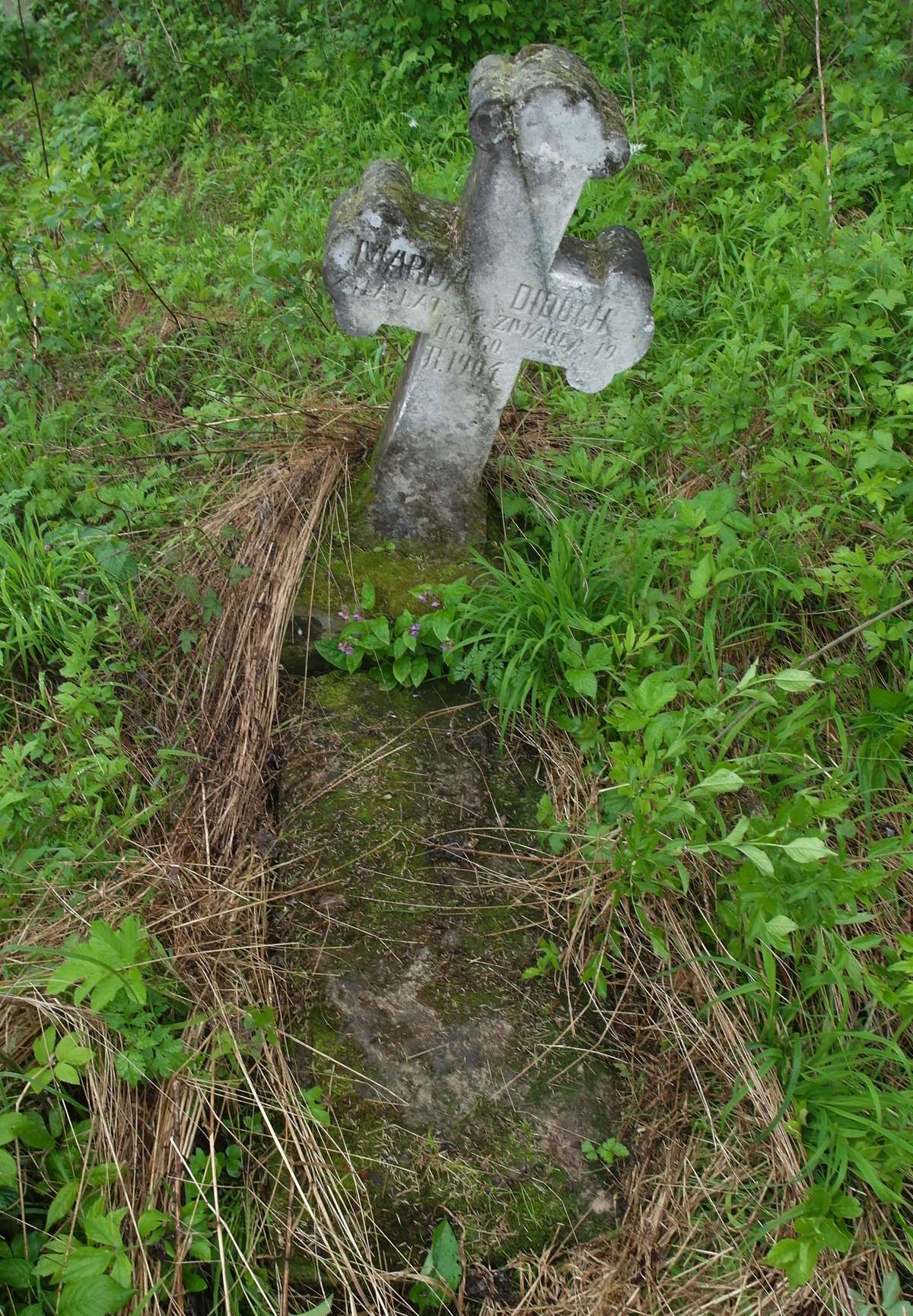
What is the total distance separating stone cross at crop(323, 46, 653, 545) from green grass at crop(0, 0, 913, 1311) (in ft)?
1.29

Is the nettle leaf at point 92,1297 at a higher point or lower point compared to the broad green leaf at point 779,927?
higher

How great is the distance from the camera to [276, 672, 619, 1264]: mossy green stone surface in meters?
1.71

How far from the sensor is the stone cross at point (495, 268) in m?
1.95

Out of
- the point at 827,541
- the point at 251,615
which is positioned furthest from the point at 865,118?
the point at 251,615

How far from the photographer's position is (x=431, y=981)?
1930 millimetres

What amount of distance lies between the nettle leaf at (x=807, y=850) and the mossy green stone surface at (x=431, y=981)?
62 cm

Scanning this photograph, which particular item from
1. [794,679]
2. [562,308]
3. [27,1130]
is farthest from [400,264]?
[27,1130]

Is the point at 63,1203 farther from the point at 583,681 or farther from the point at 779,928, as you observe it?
the point at 583,681

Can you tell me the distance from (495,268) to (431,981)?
1.62 m

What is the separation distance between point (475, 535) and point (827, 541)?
1.03 meters

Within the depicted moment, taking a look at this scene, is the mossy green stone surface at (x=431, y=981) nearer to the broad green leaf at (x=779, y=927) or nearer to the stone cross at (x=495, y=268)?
the broad green leaf at (x=779, y=927)

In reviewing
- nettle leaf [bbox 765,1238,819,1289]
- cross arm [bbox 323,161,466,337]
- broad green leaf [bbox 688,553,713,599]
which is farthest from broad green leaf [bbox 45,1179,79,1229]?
cross arm [bbox 323,161,466,337]

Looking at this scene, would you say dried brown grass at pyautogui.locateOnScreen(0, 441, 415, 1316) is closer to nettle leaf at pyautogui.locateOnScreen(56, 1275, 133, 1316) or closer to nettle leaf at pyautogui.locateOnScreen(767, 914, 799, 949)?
nettle leaf at pyautogui.locateOnScreen(56, 1275, 133, 1316)

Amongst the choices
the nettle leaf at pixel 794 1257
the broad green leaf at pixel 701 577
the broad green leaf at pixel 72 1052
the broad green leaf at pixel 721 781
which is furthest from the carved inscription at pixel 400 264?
the nettle leaf at pixel 794 1257
